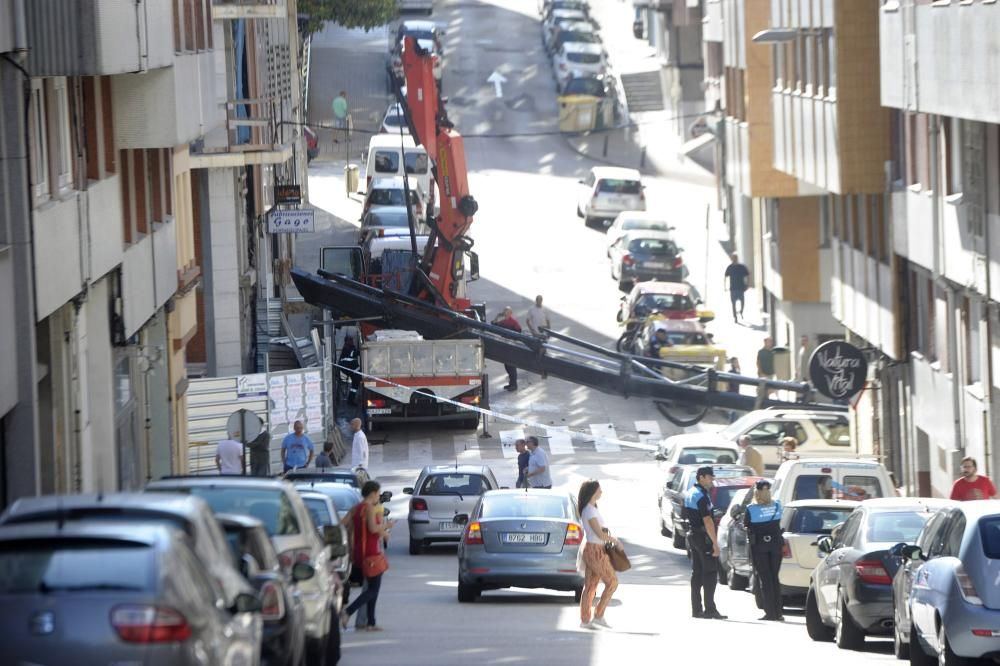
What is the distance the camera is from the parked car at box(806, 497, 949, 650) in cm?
1733

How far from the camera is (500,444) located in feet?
127

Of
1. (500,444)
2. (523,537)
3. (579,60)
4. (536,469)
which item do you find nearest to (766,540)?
(523,537)

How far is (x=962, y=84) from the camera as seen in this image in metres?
25.3

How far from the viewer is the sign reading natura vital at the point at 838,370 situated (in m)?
33.9

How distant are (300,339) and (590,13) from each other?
57.1m

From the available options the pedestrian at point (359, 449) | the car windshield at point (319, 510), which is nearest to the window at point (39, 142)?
the car windshield at point (319, 510)

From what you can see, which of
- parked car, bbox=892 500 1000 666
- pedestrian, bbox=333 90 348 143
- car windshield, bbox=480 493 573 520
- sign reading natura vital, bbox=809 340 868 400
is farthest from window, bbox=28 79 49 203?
pedestrian, bbox=333 90 348 143

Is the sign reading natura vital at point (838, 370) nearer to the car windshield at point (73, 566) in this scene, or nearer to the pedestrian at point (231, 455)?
the pedestrian at point (231, 455)

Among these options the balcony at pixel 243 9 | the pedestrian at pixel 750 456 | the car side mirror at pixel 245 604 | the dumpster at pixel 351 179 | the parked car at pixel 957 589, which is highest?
the balcony at pixel 243 9

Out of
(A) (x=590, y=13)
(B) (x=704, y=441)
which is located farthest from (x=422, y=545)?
(A) (x=590, y=13)

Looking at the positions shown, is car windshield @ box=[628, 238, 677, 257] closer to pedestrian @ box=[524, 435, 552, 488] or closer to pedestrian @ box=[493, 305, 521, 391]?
pedestrian @ box=[493, 305, 521, 391]

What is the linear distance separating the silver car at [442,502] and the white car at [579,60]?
51.4 meters

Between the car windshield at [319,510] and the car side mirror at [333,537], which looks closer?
the car side mirror at [333,537]

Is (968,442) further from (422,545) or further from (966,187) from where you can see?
(422,545)
